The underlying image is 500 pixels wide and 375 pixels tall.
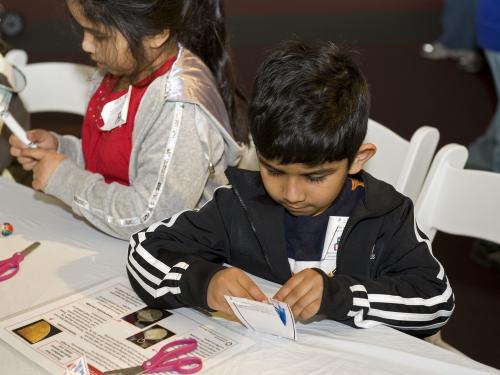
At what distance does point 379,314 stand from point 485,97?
384 cm

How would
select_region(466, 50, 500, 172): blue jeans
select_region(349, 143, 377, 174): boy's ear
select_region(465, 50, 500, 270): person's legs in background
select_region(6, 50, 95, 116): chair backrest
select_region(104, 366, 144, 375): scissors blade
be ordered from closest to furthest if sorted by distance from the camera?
select_region(104, 366, 144, 375): scissors blade, select_region(349, 143, 377, 174): boy's ear, select_region(6, 50, 95, 116): chair backrest, select_region(465, 50, 500, 270): person's legs in background, select_region(466, 50, 500, 172): blue jeans

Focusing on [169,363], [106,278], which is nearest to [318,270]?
[169,363]

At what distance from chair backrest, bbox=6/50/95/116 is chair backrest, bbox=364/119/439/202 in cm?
93

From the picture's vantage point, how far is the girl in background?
1424 millimetres

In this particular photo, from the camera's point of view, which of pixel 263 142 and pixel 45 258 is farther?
pixel 45 258

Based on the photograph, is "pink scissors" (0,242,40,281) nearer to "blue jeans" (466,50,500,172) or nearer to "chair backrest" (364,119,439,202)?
"chair backrest" (364,119,439,202)

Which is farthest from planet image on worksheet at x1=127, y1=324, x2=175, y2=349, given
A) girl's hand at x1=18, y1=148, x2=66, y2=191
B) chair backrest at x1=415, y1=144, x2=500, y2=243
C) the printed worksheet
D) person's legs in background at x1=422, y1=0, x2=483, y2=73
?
person's legs in background at x1=422, y1=0, x2=483, y2=73

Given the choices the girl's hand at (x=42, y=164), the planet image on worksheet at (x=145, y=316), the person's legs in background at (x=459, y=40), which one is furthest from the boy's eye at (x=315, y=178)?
the person's legs in background at (x=459, y=40)

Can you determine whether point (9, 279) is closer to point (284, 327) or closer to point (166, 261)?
point (166, 261)

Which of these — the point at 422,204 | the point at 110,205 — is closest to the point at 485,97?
the point at 422,204

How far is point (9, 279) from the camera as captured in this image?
4.11 feet

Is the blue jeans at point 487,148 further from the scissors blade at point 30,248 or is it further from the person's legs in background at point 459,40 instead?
the scissors blade at point 30,248

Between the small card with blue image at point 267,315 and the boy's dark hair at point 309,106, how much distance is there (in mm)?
249

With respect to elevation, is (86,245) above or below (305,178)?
below
